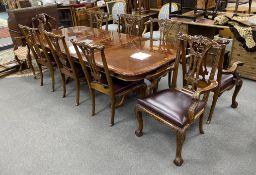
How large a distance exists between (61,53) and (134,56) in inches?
35.5

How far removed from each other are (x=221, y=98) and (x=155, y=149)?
125 cm

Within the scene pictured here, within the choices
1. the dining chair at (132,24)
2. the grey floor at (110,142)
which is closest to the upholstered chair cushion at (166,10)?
the dining chair at (132,24)

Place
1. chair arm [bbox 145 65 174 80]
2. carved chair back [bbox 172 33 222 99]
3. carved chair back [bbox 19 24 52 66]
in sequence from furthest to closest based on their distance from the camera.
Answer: carved chair back [bbox 19 24 52 66]
chair arm [bbox 145 65 174 80]
carved chair back [bbox 172 33 222 99]

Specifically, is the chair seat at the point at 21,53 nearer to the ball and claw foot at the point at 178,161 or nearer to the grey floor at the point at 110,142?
the grey floor at the point at 110,142

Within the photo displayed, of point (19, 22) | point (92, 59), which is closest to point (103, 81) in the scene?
point (92, 59)

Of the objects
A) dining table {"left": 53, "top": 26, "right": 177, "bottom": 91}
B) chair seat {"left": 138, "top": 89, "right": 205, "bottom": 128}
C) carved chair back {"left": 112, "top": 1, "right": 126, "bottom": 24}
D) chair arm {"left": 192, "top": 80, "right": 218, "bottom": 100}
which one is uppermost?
carved chair back {"left": 112, "top": 1, "right": 126, "bottom": 24}

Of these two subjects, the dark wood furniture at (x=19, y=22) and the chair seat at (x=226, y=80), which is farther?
the dark wood furniture at (x=19, y=22)

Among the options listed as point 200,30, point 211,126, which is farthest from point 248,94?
point 200,30

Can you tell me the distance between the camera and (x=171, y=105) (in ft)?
6.21

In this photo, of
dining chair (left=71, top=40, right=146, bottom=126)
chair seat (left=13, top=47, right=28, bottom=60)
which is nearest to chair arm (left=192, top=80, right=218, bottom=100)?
dining chair (left=71, top=40, right=146, bottom=126)

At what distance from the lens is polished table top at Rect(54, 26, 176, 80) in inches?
82.1

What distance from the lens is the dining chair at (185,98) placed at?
1775mm

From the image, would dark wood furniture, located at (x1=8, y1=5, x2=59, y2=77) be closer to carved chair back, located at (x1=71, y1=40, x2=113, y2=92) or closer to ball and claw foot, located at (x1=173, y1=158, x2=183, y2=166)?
carved chair back, located at (x1=71, y1=40, x2=113, y2=92)

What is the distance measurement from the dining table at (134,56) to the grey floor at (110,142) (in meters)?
0.63
